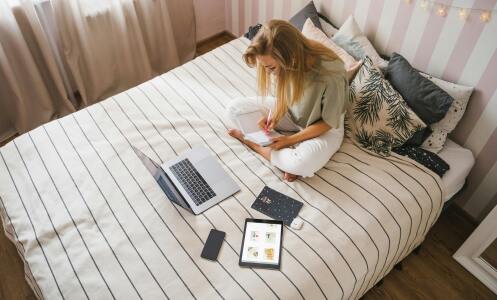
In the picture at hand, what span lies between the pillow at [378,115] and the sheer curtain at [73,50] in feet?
5.15

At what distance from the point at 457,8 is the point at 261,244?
1.30 meters

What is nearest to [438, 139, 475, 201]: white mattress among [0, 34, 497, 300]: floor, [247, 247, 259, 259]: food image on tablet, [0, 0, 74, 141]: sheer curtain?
[0, 34, 497, 300]: floor

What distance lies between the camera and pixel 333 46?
193cm

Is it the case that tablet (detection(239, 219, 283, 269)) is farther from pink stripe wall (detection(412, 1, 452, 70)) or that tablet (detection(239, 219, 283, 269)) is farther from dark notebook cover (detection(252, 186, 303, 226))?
pink stripe wall (detection(412, 1, 452, 70))

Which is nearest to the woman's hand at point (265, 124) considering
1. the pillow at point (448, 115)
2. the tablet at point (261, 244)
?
the tablet at point (261, 244)

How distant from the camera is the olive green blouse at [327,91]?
1539mm

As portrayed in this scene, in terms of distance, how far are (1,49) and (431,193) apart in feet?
7.67

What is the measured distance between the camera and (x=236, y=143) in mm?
1773

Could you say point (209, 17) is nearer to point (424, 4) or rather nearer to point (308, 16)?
point (308, 16)

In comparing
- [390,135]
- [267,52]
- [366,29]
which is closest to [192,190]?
[267,52]

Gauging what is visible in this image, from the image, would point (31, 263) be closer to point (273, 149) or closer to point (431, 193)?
point (273, 149)

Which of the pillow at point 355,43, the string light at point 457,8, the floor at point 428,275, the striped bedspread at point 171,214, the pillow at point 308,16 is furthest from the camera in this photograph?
the pillow at point 308,16

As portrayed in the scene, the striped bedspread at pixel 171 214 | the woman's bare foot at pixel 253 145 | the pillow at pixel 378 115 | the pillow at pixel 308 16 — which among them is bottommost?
the striped bedspread at pixel 171 214

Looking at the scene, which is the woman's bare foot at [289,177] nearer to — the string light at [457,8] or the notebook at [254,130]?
the notebook at [254,130]
